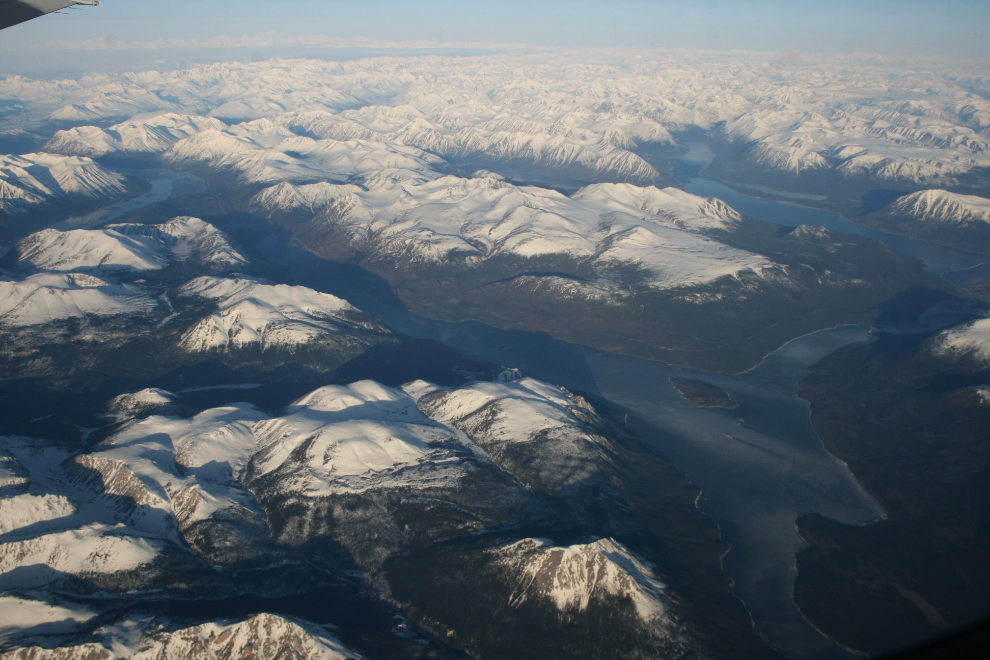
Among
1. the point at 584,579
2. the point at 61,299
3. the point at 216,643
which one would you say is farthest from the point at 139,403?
the point at 584,579

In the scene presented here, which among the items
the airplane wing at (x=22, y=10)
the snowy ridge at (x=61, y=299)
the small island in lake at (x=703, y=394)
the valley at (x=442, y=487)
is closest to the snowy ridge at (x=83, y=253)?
the snowy ridge at (x=61, y=299)

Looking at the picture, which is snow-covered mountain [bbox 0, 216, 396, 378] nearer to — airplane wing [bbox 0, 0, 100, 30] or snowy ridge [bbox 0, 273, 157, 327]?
→ snowy ridge [bbox 0, 273, 157, 327]

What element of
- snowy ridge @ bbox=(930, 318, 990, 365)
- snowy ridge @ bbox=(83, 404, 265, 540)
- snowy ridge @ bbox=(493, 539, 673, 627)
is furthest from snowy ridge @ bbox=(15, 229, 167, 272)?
snowy ridge @ bbox=(930, 318, 990, 365)

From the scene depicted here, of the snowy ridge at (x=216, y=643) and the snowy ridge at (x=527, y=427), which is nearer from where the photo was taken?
the snowy ridge at (x=216, y=643)

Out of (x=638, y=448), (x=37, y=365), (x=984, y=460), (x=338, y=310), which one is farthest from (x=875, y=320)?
(x=37, y=365)

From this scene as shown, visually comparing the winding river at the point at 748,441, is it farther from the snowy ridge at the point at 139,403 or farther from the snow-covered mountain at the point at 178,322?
the snowy ridge at the point at 139,403

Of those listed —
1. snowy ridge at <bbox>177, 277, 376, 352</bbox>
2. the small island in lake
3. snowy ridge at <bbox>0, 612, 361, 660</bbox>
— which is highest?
snowy ridge at <bbox>0, 612, 361, 660</bbox>

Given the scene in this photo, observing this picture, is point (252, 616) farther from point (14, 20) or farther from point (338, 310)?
point (338, 310)
